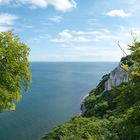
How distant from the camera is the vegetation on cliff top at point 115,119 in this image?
57.7 feet

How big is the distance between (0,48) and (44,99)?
118m

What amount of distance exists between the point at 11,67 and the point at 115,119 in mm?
29083

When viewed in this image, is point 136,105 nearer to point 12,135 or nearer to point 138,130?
point 138,130

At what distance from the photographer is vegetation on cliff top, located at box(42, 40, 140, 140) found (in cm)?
1759

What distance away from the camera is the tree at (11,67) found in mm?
21531

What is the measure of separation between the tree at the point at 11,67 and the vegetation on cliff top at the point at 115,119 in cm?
737

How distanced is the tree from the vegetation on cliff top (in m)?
7.37

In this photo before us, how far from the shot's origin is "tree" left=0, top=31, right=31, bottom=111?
70.6 ft

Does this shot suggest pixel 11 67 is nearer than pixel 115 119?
Yes

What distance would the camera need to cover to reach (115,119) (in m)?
47.3

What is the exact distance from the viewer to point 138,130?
54.5 ft

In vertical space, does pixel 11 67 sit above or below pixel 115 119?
above

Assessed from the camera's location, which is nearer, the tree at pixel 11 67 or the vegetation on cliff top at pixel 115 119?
the vegetation on cliff top at pixel 115 119

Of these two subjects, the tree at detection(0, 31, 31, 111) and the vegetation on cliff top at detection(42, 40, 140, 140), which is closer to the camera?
the vegetation on cliff top at detection(42, 40, 140, 140)
